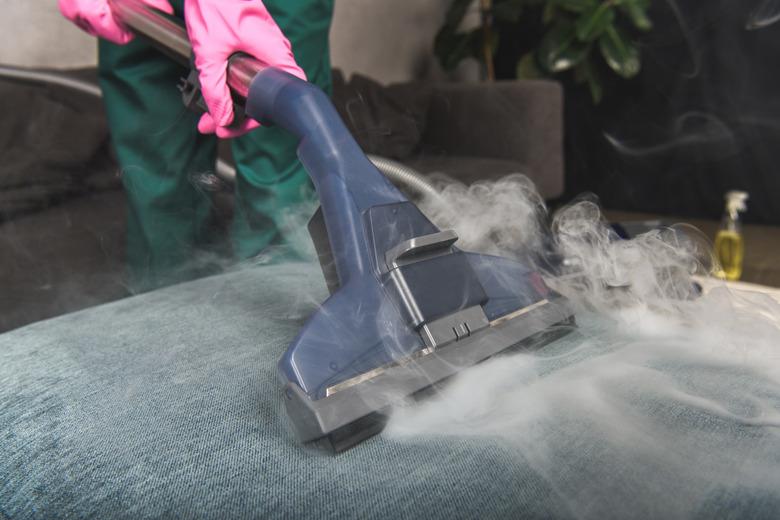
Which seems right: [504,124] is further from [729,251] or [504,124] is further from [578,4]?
[729,251]

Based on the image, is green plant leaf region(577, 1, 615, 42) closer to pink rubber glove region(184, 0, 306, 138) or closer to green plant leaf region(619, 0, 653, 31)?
green plant leaf region(619, 0, 653, 31)

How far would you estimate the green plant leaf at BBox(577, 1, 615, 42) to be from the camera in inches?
105

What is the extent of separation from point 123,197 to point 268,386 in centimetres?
127

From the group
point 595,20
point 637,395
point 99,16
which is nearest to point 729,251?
point 637,395

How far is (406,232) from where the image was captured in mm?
605

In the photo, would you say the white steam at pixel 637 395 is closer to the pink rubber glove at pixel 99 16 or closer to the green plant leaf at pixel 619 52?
the pink rubber glove at pixel 99 16

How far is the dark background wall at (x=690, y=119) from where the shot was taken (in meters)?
2.78

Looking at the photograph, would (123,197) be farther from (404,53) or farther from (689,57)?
(689,57)

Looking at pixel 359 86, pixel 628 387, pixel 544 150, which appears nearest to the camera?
pixel 628 387

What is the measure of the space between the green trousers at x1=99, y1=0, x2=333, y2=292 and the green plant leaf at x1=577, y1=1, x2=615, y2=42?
1871 mm

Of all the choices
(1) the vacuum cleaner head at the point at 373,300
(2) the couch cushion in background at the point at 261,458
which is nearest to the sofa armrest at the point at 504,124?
(1) the vacuum cleaner head at the point at 373,300

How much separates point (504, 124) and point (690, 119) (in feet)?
4.36

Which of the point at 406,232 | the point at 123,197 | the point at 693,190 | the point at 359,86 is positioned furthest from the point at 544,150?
the point at 406,232

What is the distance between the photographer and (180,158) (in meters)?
1.31
